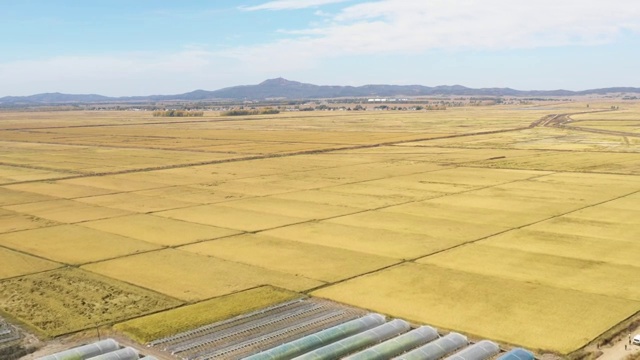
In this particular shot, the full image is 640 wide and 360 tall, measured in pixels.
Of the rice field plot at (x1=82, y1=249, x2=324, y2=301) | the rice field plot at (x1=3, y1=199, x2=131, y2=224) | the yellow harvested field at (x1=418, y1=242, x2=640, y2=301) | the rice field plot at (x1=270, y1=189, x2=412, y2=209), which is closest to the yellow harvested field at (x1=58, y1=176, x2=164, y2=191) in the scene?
the rice field plot at (x1=3, y1=199, x2=131, y2=224)

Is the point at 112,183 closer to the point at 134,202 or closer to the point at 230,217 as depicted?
the point at 134,202

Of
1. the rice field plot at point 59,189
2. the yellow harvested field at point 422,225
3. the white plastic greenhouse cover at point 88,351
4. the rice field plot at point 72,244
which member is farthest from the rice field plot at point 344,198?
the white plastic greenhouse cover at point 88,351

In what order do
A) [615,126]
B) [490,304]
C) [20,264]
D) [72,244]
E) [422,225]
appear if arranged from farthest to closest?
[615,126] → [422,225] → [72,244] → [20,264] → [490,304]

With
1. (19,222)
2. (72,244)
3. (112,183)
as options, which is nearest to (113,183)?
(112,183)

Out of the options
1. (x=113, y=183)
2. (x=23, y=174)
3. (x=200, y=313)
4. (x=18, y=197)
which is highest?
(x=23, y=174)

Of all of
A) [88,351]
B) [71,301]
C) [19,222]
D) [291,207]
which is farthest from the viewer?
[291,207]

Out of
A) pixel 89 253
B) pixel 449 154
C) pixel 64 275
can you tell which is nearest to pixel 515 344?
pixel 64 275
